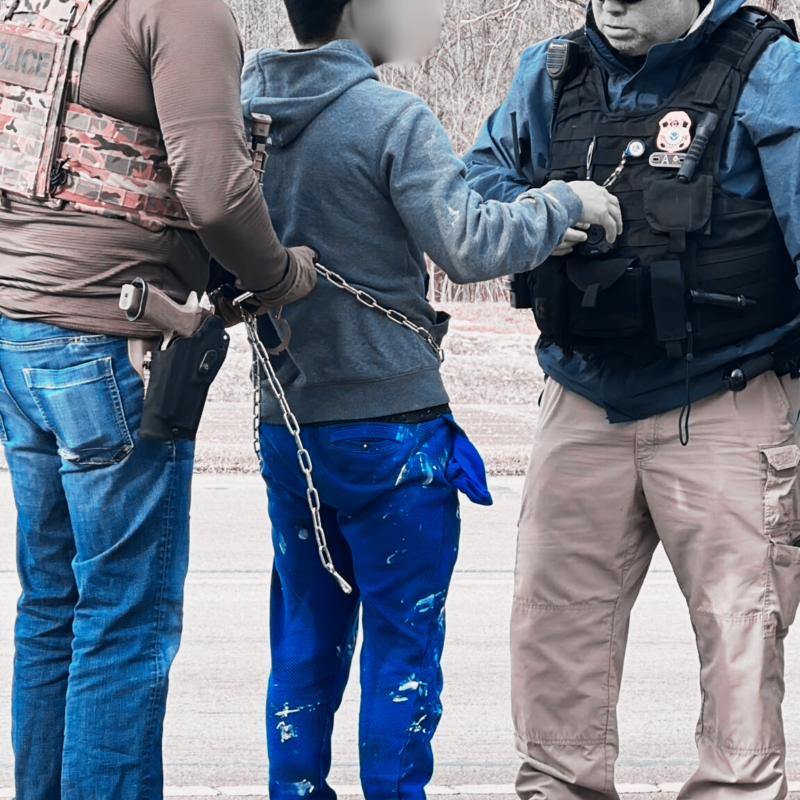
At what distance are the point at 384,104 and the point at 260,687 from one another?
2.42 meters

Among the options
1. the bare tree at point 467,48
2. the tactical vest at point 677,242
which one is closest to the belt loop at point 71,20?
the tactical vest at point 677,242

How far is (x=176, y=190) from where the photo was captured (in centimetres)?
232

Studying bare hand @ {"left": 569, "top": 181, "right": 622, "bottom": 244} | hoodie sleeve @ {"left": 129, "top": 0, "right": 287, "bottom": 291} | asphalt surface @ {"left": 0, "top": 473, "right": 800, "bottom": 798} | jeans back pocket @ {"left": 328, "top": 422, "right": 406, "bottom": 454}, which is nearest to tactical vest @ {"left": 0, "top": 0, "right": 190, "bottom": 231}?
hoodie sleeve @ {"left": 129, "top": 0, "right": 287, "bottom": 291}

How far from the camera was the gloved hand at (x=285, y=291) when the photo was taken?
251cm

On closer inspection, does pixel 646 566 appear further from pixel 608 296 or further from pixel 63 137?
pixel 63 137

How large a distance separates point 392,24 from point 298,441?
2.72 feet

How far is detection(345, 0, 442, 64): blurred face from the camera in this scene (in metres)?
2.64

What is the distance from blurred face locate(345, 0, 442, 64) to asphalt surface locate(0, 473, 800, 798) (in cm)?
195

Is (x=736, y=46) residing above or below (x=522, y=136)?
above

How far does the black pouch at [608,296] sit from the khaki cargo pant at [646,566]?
225mm

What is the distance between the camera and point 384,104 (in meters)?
2.57

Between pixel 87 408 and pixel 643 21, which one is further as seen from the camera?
pixel 643 21

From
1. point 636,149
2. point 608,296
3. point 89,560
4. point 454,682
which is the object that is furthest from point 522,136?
point 454,682

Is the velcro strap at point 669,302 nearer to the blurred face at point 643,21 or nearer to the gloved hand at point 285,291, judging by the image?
the blurred face at point 643,21
